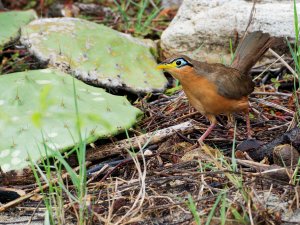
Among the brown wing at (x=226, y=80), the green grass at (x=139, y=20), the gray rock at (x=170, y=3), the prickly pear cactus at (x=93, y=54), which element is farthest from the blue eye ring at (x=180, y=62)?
the gray rock at (x=170, y=3)

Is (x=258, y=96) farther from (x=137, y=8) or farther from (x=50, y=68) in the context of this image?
(x=137, y=8)

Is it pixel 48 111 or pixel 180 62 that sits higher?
pixel 180 62

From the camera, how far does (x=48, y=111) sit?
408 centimetres

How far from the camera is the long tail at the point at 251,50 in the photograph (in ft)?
15.6

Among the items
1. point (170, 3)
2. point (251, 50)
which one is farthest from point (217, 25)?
point (170, 3)

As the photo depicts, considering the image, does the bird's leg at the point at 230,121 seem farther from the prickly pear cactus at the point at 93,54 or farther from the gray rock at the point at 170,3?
the gray rock at the point at 170,3

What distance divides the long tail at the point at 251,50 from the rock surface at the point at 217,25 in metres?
0.51

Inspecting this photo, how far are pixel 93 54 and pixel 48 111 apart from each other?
4.03ft

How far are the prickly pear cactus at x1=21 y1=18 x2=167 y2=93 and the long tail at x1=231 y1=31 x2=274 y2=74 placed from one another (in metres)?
0.71

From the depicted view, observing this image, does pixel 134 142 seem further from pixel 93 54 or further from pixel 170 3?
pixel 170 3

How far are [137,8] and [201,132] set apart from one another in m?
3.18

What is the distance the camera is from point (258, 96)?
511 centimetres

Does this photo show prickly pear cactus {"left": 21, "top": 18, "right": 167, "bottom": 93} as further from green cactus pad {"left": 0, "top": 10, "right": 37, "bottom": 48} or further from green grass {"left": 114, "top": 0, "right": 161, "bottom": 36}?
green grass {"left": 114, "top": 0, "right": 161, "bottom": 36}

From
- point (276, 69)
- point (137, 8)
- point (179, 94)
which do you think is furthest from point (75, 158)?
point (137, 8)
